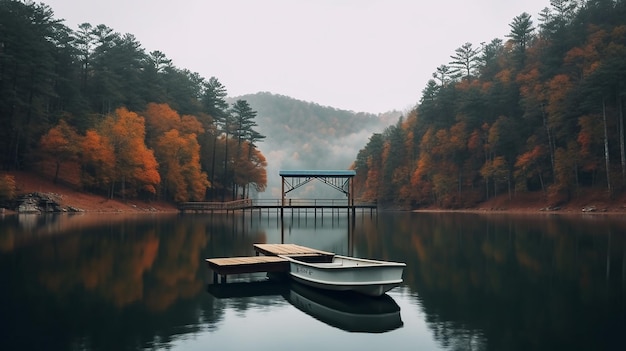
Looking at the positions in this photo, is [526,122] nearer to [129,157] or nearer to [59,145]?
[129,157]

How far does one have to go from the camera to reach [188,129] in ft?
312

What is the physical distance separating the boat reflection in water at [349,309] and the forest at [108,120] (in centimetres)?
5283

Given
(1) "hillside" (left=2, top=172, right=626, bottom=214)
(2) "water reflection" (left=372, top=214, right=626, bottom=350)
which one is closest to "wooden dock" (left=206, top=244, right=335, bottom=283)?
(2) "water reflection" (left=372, top=214, right=626, bottom=350)

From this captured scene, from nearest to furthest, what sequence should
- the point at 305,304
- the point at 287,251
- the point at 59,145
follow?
the point at 305,304 < the point at 287,251 < the point at 59,145

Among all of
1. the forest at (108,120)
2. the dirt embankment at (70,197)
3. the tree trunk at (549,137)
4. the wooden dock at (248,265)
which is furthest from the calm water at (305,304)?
the tree trunk at (549,137)

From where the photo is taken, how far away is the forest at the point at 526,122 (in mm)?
69188

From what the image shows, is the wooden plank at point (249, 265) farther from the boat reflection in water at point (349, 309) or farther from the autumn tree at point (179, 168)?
the autumn tree at point (179, 168)

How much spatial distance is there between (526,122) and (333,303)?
263 ft

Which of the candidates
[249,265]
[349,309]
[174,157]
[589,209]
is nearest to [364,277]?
[349,309]

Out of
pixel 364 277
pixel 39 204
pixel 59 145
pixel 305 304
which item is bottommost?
pixel 305 304

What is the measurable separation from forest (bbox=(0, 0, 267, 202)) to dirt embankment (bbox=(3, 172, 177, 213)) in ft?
5.14

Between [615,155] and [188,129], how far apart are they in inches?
2723

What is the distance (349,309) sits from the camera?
16172 mm

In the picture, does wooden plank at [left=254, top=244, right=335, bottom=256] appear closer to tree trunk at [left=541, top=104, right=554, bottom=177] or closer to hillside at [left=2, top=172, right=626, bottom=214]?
hillside at [left=2, top=172, right=626, bottom=214]
